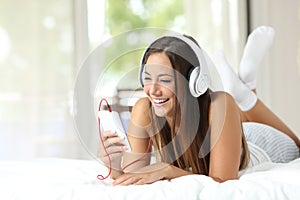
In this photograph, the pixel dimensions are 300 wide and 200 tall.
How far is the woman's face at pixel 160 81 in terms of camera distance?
1.34 metres

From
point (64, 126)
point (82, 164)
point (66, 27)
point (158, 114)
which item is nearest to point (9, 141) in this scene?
point (64, 126)

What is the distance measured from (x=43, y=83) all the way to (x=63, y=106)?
0.17 m

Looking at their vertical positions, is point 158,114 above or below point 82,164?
above

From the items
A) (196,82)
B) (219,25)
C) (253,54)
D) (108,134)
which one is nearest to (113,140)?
(108,134)

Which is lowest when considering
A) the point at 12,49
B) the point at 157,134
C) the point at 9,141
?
the point at 9,141

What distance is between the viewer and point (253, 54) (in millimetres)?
2529

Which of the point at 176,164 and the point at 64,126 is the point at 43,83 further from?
the point at 176,164

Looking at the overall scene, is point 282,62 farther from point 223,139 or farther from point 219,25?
point 223,139

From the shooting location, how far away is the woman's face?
1.34 metres

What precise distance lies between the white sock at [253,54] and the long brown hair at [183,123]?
1.02 metres

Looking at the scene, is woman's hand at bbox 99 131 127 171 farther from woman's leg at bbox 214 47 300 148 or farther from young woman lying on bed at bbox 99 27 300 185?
woman's leg at bbox 214 47 300 148

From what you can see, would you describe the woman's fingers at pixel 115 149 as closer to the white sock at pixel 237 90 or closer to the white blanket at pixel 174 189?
the white blanket at pixel 174 189

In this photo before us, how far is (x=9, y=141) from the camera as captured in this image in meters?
3.18

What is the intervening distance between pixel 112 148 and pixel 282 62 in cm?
250
